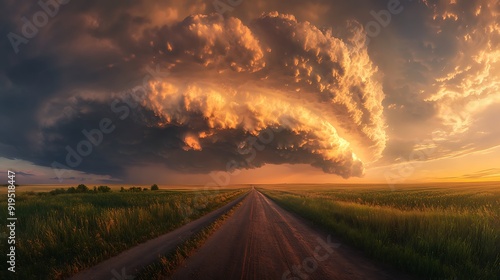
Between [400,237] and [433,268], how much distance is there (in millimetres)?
4023

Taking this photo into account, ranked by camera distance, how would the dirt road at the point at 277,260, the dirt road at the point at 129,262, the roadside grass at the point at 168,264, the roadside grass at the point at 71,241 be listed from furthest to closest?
the roadside grass at the point at 71,241 < the dirt road at the point at 129,262 < the dirt road at the point at 277,260 < the roadside grass at the point at 168,264

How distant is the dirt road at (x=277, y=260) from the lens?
295 inches

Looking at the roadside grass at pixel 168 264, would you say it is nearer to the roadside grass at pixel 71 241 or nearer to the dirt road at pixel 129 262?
the dirt road at pixel 129 262

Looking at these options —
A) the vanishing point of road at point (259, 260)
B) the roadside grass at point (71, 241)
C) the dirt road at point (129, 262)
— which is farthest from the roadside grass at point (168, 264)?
the roadside grass at point (71, 241)

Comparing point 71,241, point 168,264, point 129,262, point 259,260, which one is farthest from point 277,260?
point 71,241

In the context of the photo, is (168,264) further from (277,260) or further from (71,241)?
(71,241)

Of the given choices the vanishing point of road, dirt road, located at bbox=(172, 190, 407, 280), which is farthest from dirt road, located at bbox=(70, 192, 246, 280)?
dirt road, located at bbox=(172, 190, 407, 280)

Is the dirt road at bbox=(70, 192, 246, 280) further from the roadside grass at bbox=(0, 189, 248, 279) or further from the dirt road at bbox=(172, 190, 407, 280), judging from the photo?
the dirt road at bbox=(172, 190, 407, 280)

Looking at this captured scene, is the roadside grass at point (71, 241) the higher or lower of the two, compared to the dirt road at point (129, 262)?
higher

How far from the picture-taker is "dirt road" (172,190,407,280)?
7.49 meters

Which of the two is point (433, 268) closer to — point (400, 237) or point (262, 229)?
point (400, 237)

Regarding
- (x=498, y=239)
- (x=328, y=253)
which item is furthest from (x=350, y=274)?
(x=498, y=239)

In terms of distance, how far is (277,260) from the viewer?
8.85 meters

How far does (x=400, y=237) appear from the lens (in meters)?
11.6
